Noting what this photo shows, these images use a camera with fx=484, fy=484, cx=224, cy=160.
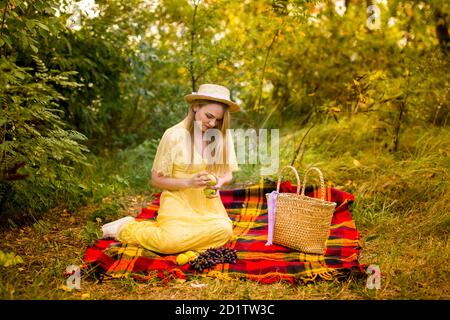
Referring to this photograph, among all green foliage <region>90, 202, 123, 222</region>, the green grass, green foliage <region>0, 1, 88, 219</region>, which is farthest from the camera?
green foliage <region>90, 202, 123, 222</region>

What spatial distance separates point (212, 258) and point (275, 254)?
1.75ft

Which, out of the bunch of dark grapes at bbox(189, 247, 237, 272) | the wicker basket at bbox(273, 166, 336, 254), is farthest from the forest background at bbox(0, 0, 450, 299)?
the wicker basket at bbox(273, 166, 336, 254)

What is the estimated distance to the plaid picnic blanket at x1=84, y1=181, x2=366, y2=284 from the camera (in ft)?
10.7

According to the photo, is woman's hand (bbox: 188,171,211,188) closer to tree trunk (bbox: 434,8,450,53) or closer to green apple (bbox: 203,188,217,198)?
green apple (bbox: 203,188,217,198)

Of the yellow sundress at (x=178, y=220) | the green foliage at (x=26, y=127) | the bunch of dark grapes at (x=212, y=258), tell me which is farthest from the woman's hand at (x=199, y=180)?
the green foliage at (x=26, y=127)

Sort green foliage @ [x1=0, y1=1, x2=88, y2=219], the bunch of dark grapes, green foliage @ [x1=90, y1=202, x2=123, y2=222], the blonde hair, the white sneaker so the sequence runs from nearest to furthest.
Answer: green foliage @ [x1=0, y1=1, x2=88, y2=219] → the bunch of dark grapes → the blonde hair → the white sneaker → green foliage @ [x1=90, y1=202, x2=123, y2=222]

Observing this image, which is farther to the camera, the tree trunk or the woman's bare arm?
the tree trunk

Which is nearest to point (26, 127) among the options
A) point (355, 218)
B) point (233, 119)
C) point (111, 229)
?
point (111, 229)

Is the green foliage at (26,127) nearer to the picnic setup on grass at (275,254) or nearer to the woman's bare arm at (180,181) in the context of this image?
the woman's bare arm at (180,181)

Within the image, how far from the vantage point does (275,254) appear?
3686mm

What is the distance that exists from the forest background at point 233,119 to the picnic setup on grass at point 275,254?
0.40 ft

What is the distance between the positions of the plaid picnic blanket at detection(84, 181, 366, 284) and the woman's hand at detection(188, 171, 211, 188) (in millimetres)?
565

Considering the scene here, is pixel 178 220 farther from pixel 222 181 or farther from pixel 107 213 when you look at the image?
pixel 107 213
